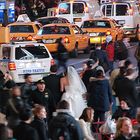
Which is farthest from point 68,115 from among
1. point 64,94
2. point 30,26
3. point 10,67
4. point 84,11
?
point 84,11

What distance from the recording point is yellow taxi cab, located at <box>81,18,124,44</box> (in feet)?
110

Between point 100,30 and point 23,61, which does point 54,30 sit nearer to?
point 100,30

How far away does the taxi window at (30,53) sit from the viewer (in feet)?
68.2

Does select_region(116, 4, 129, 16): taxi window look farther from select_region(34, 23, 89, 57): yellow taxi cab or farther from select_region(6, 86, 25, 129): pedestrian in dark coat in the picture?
select_region(6, 86, 25, 129): pedestrian in dark coat

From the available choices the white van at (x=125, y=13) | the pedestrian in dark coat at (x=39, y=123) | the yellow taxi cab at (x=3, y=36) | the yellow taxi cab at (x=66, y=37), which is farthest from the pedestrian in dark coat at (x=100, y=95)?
the white van at (x=125, y=13)

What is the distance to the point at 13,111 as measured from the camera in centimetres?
1132

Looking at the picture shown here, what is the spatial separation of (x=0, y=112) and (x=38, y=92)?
808mm

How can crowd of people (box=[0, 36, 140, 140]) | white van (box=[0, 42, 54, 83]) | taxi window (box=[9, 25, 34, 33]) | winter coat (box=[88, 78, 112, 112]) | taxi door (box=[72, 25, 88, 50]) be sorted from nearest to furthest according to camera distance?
crowd of people (box=[0, 36, 140, 140]) < winter coat (box=[88, 78, 112, 112]) < white van (box=[0, 42, 54, 83]) < taxi door (box=[72, 25, 88, 50]) < taxi window (box=[9, 25, 34, 33])

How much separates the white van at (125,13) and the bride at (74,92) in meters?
25.8

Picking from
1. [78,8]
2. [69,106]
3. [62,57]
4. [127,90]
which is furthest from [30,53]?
[78,8]

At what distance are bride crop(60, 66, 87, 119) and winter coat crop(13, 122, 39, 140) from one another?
3824 mm

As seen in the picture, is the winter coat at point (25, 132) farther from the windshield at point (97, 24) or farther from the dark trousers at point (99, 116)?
the windshield at point (97, 24)

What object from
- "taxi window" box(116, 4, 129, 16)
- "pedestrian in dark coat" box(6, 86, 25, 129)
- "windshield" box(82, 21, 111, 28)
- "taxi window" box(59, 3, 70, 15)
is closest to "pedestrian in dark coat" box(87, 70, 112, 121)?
"pedestrian in dark coat" box(6, 86, 25, 129)

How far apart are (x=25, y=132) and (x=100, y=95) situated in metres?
4.13
